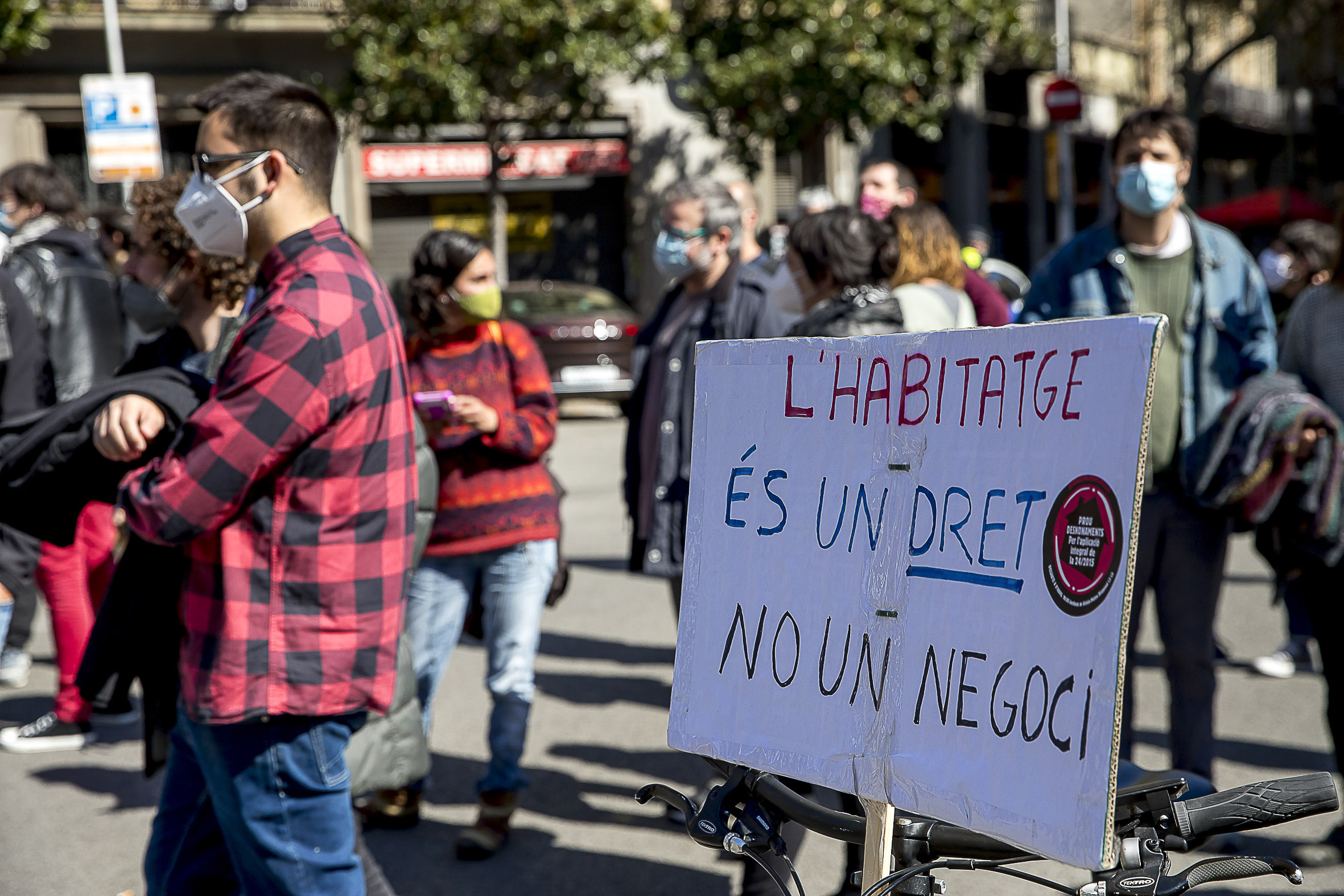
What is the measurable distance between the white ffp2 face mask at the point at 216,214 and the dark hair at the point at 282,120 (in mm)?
51

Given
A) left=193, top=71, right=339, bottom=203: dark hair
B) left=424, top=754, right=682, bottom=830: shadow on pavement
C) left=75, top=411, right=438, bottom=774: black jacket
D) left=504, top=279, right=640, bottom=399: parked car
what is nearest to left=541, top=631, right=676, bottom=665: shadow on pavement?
left=424, top=754, right=682, bottom=830: shadow on pavement

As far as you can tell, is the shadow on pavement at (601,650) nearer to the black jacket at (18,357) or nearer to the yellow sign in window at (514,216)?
the black jacket at (18,357)

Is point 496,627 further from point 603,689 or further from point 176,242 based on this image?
point 603,689

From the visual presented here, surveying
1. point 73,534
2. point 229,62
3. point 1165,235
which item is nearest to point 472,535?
point 73,534

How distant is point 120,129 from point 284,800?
8.96m

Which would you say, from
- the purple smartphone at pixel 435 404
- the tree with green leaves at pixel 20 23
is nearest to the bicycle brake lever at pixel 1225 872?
the purple smartphone at pixel 435 404

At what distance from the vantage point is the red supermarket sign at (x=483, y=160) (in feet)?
72.5

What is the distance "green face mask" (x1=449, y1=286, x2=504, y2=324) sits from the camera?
4.15 m

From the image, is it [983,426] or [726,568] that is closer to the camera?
[983,426]

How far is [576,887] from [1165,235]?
2549 mm

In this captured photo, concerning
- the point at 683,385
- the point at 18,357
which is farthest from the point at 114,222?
the point at 683,385

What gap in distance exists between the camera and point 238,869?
8.18ft

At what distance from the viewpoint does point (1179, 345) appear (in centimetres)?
379

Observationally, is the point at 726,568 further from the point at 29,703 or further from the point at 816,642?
the point at 29,703
